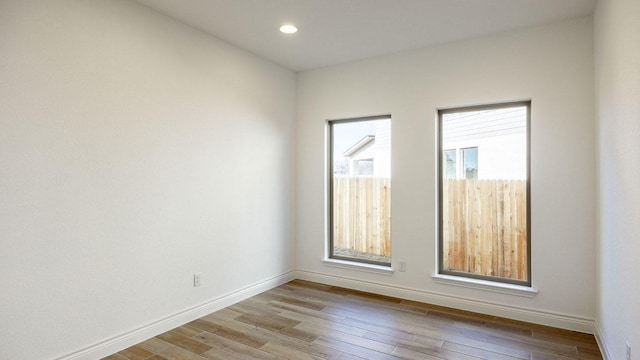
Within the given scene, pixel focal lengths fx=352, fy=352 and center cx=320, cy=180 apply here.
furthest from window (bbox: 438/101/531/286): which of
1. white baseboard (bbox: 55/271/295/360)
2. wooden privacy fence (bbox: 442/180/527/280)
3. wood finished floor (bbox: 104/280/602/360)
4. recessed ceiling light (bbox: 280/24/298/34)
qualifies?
white baseboard (bbox: 55/271/295/360)

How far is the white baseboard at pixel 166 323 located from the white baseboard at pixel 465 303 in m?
0.75

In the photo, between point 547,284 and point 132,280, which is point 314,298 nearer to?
point 132,280

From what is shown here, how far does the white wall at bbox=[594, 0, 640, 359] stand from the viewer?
1829 millimetres

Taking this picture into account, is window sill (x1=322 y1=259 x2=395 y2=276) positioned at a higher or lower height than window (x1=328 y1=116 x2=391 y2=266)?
lower

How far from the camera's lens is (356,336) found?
2967 millimetres

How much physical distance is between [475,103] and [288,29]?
1.98 m

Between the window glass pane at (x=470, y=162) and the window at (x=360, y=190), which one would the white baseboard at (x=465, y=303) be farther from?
the window glass pane at (x=470, y=162)

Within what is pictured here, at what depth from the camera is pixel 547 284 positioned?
3.20m

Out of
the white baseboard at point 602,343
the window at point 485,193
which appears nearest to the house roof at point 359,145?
the window at point 485,193

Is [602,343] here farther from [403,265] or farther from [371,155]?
[371,155]

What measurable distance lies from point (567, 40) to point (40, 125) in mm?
4185

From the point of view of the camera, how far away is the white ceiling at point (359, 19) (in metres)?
2.86

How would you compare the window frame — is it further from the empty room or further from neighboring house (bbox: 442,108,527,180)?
neighboring house (bbox: 442,108,527,180)

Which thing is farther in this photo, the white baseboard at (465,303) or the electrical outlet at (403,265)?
the electrical outlet at (403,265)
